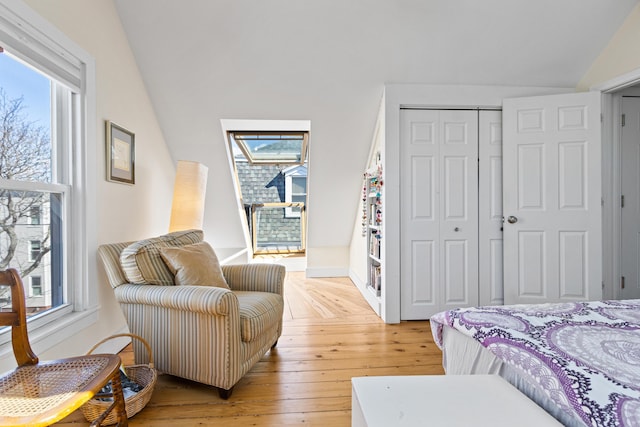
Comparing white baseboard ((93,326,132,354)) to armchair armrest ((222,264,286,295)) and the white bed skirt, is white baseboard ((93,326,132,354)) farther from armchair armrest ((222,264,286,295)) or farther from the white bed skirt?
the white bed skirt

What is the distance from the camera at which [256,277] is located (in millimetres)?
2271

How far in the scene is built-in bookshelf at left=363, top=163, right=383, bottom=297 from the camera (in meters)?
2.97

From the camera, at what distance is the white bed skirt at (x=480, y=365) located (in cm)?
86

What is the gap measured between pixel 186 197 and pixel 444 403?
7.98 ft

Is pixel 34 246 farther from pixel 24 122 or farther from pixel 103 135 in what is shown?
pixel 103 135

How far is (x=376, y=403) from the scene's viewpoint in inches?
33.0

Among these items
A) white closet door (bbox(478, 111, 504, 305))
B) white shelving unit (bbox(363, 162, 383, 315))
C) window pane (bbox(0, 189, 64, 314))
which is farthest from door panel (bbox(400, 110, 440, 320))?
window pane (bbox(0, 189, 64, 314))

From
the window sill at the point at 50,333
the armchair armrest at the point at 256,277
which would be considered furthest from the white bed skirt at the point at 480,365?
the window sill at the point at 50,333

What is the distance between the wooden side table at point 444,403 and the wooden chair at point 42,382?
880mm

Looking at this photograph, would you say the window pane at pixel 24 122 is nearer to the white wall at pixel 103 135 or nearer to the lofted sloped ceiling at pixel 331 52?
the white wall at pixel 103 135

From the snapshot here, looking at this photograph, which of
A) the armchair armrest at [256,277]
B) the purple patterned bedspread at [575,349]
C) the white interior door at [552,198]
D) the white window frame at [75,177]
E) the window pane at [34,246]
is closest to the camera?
the purple patterned bedspread at [575,349]

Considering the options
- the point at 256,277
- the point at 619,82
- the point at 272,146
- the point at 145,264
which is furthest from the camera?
the point at 272,146

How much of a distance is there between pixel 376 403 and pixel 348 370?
120cm

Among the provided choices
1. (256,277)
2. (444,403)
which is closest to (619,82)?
(444,403)
